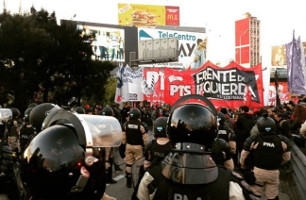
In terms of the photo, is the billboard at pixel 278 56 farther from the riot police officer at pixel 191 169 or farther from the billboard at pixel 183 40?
the riot police officer at pixel 191 169

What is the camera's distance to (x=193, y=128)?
7.18ft

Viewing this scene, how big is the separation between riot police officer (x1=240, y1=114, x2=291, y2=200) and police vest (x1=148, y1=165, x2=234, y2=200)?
3.49m

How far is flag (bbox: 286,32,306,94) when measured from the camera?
10.1 m

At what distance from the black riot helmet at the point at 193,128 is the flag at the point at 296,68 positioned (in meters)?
8.74

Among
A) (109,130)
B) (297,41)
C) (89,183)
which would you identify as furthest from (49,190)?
(297,41)

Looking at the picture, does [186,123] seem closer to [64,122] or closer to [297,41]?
[64,122]

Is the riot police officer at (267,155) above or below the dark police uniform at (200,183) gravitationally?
below

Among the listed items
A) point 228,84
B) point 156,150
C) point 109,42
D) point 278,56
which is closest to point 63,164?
point 156,150

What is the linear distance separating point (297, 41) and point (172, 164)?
389 inches

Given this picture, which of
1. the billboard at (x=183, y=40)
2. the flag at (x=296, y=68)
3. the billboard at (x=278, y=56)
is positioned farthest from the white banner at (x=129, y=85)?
the billboard at (x=278, y=56)

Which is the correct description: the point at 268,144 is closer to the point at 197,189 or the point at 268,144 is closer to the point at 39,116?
the point at 39,116

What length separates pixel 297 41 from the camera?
34.9 feet

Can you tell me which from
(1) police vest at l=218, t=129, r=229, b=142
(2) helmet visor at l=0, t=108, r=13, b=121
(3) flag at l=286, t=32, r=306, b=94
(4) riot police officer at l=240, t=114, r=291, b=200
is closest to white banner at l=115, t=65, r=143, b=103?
(3) flag at l=286, t=32, r=306, b=94

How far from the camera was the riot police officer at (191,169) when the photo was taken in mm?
2000
